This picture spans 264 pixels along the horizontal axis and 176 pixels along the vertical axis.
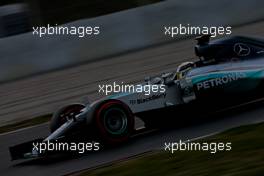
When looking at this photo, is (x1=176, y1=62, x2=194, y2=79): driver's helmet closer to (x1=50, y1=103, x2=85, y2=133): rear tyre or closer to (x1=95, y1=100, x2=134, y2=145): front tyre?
(x1=95, y1=100, x2=134, y2=145): front tyre

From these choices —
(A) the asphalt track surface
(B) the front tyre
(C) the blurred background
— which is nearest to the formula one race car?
(B) the front tyre

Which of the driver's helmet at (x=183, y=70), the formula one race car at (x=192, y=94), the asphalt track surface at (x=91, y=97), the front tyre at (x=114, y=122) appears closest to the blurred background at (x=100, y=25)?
the asphalt track surface at (x=91, y=97)

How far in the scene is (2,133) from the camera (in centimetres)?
1105

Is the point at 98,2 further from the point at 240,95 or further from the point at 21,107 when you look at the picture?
the point at 240,95

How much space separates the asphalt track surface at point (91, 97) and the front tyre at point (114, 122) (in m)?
0.14

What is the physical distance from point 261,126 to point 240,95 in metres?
1.11

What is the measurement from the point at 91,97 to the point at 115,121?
14.8 feet

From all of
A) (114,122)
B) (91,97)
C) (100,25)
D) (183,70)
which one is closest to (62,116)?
(114,122)

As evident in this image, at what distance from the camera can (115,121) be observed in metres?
8.22

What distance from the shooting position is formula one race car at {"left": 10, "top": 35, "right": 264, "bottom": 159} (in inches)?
Answer: 324

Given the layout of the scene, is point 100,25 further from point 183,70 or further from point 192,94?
point 192,94

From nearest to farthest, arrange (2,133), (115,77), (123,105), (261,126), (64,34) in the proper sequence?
(261,126)
(123,105)
(2,133)
(115,77)
(64,34)

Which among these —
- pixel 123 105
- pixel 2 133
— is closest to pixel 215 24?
pixel 2 133

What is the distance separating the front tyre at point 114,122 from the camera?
808cm
